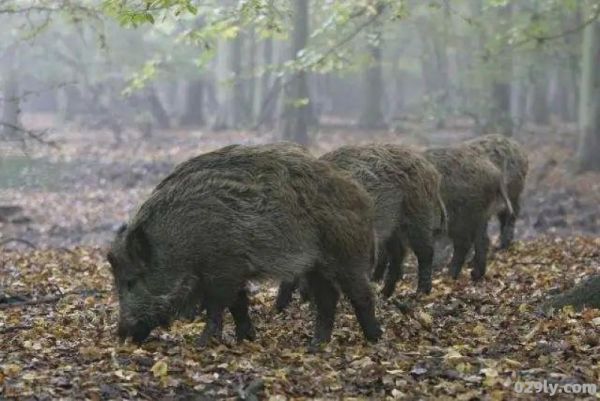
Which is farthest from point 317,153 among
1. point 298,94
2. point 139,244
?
point 139,244

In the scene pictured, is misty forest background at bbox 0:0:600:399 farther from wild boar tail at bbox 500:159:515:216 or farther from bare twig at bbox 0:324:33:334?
wild boar tail at bbox 500:159:515:216

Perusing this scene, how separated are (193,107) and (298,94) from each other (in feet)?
48.5

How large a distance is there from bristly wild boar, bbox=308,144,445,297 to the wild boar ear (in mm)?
2307

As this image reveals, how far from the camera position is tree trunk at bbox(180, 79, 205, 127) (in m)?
40.5

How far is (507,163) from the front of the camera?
12.9 meters

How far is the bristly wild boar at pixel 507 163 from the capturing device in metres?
12.6

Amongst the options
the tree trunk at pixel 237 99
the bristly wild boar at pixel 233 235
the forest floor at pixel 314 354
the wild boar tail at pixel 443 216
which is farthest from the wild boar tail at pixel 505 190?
the tree trunk at pixel 237 99

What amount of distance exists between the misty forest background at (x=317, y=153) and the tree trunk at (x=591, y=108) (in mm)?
40

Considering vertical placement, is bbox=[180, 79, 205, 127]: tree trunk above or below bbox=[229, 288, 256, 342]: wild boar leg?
above

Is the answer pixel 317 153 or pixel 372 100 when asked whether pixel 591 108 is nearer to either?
pixel 317 153

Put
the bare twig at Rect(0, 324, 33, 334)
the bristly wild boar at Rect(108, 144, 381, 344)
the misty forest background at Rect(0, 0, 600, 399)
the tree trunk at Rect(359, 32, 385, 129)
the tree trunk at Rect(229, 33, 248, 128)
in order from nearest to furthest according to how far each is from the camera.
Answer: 1. the misty forest background at Rect(0, 0, 600, 399)
2. the bristly wild boar at Rect(108, 144, 381, 344)
3. the bare twig at Rect(0, 324, 33, 334)
4. the tree trunk at Rect(359, 32, 385, 129)
5. the tree trunk at Rect(229, 33, 248, 128)

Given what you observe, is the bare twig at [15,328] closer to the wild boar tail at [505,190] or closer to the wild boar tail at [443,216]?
the wild boar tail at [443,216]

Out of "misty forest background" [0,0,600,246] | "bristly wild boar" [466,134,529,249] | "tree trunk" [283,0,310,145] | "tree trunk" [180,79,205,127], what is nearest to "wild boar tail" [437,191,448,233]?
"bristly wild boar" [466,134,529,249]

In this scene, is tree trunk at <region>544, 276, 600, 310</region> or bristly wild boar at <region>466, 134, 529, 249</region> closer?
tree trunk at <region>544, 276, 600, 310</region>
